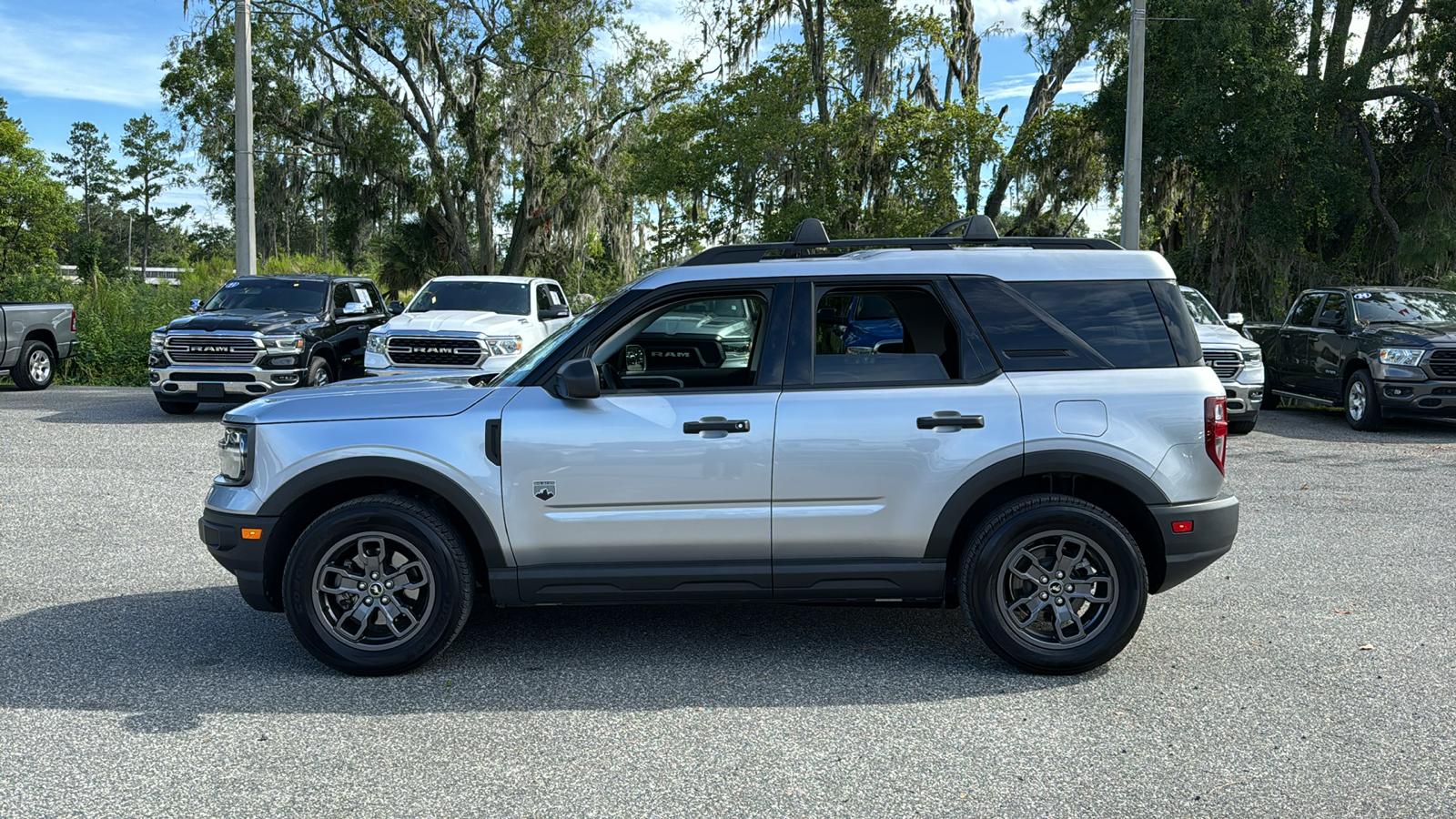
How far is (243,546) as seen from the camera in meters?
5.11

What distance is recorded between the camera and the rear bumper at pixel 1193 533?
16.9 feet

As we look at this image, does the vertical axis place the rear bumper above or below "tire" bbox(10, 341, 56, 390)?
below

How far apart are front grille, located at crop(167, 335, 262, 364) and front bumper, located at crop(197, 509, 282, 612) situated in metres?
10.1

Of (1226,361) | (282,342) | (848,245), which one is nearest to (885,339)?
(848,245)

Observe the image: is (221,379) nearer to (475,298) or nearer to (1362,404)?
(475,298)

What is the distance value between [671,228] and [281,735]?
902 inches

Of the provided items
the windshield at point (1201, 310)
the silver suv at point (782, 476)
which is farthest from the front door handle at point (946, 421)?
the windshield at point (1201, 310)

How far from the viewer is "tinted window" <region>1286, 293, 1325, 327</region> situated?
1623cm

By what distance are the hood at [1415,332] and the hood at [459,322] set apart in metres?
10.5

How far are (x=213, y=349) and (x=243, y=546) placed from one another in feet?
34.5

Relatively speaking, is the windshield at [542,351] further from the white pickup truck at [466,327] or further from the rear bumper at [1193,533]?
the white pickup truck at [466,327]

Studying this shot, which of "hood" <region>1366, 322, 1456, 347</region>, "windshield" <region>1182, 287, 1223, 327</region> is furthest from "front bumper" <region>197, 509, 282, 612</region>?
"hood" <region>1366, 322, 1456, 347</region>

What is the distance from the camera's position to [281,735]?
443 cm

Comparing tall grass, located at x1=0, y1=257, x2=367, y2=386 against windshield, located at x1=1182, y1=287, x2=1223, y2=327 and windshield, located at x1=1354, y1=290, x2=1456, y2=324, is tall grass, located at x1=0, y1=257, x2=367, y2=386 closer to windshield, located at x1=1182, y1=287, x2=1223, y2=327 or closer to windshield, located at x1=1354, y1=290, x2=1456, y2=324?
windshield, located at x1=1182, y1=287, x2=1223, y2=327
